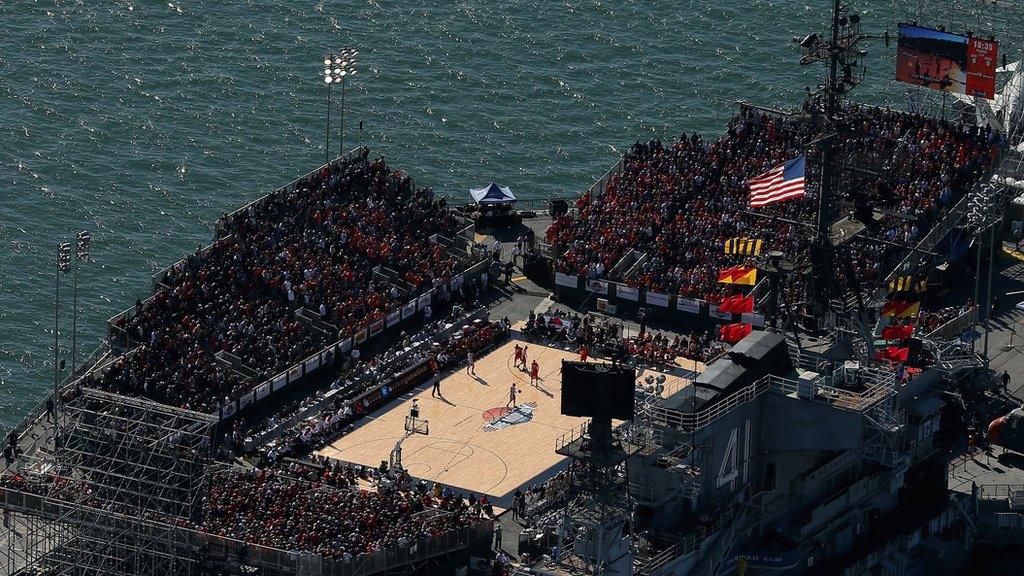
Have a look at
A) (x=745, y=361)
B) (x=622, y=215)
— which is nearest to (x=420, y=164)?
(x=622, y=215)

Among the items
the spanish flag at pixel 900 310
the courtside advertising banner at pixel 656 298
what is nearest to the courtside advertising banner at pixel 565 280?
the courtside advertising banner at pixel 656 298

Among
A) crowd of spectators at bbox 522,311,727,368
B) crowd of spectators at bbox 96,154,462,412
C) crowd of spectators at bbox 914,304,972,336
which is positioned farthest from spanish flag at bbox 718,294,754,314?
crowd of spectators at bbox 96,154,462,412

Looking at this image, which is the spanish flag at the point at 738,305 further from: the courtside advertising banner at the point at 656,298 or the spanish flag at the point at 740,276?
the courtside advertising banner at the point at 656,298

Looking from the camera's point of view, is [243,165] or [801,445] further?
[243,165]

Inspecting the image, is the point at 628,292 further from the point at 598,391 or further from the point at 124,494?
the point at 598,391

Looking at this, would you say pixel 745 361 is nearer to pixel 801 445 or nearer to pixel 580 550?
pixel 801 445

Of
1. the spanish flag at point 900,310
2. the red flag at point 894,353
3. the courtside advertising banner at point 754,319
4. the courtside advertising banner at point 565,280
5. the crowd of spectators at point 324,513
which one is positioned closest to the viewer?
the crowd of spectators at point 324,513
